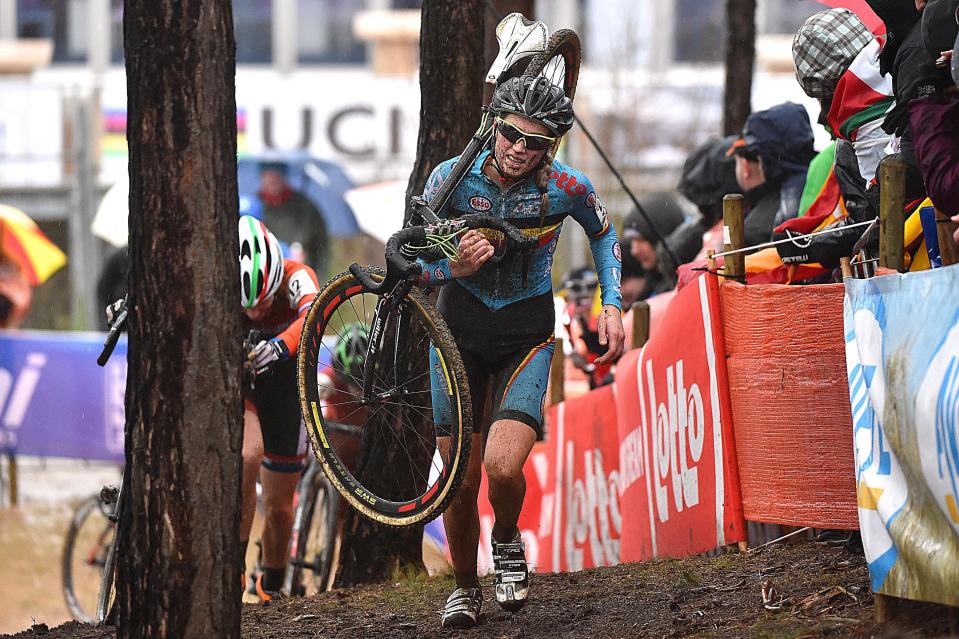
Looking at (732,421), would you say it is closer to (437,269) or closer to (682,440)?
(682,440)

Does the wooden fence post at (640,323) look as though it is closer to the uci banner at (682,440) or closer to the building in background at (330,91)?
the uci banner at (682,440)

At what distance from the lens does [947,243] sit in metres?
5.08

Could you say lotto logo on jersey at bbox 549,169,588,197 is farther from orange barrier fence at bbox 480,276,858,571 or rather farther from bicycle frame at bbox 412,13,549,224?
orange barrier fence at bbox 480,276,858,571

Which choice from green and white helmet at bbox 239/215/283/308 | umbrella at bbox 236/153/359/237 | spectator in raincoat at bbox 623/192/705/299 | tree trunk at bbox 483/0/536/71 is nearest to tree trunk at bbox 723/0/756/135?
spectator in raincoat at bbox 623/192/705/299

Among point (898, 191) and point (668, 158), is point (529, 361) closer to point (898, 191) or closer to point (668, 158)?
point (898, 191)

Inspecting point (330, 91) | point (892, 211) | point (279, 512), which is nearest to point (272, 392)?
point (279, 512)

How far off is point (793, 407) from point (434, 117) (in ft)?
8.78

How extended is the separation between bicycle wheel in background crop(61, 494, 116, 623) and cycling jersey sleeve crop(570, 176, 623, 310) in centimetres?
646

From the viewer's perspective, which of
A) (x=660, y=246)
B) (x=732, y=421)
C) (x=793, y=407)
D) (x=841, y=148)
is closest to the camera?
(x=793, y=407)

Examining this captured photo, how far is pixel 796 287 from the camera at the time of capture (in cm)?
694

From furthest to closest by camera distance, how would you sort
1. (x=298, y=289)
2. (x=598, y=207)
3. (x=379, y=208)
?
1. (x=379, y=208)
2. (x=298, y=289)
3. (x=598, y=207)

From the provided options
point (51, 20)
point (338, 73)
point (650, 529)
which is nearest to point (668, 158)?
point (338, 73)

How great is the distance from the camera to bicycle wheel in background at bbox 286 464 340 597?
9.76m

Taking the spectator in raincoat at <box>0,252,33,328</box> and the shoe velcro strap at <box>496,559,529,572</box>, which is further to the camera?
the spectator in raincoat at <box>0,252,33,328</box>
